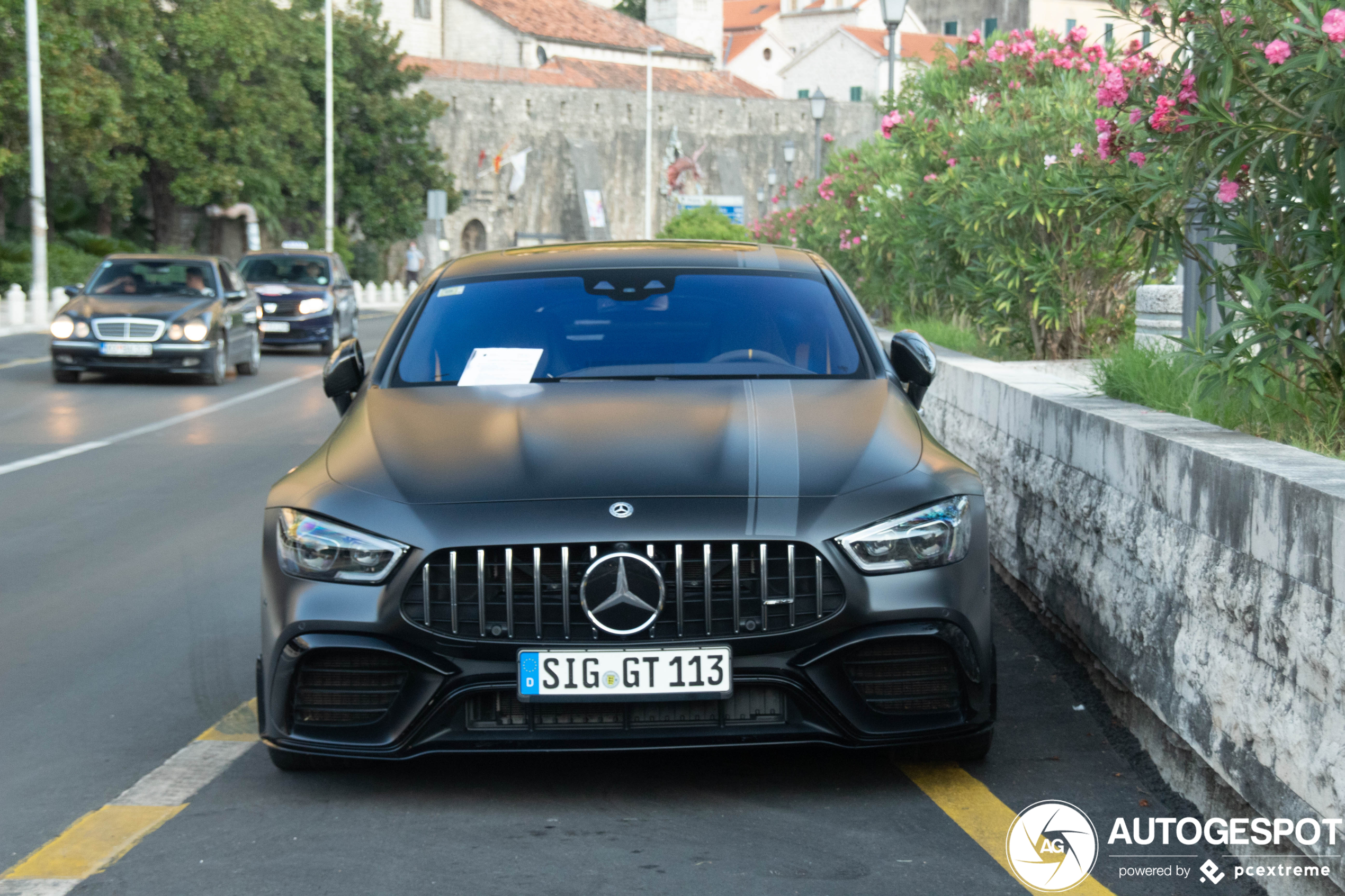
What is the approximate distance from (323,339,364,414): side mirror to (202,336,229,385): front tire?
580 inches

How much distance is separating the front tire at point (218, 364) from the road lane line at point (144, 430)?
54 centimetres

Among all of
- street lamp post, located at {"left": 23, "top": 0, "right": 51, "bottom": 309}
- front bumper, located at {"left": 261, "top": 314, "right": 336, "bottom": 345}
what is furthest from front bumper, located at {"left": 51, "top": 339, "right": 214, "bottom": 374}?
street lamp post, located at {"left": 23, "top": 0, "right": 51, "bottom": 309}

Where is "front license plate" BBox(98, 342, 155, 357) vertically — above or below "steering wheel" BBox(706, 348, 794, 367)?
below

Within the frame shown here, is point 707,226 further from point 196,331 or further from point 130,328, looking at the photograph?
point 130,328

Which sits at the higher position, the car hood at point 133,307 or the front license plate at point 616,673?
the car hood at point 133,307

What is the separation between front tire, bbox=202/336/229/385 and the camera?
20.4m

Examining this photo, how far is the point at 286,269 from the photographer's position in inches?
1100

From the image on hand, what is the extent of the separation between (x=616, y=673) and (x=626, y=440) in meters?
0.76

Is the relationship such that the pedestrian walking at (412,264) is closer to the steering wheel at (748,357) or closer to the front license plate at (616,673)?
the steering wheel at (748,357)

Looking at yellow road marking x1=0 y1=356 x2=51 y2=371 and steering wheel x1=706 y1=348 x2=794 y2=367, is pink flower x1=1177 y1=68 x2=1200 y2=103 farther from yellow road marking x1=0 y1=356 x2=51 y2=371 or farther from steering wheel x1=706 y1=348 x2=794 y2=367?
yellow road marking x1=0 y1=356 x2=51 y2=371

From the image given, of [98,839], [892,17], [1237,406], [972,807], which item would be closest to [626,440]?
[972,807]

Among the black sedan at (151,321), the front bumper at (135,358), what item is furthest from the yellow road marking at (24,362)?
the front bumper at (135,358)

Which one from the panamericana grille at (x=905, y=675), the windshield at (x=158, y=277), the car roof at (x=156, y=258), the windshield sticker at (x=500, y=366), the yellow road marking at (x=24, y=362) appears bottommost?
the yellow road marking at (x=24, y=362)

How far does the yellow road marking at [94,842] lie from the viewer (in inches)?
157
